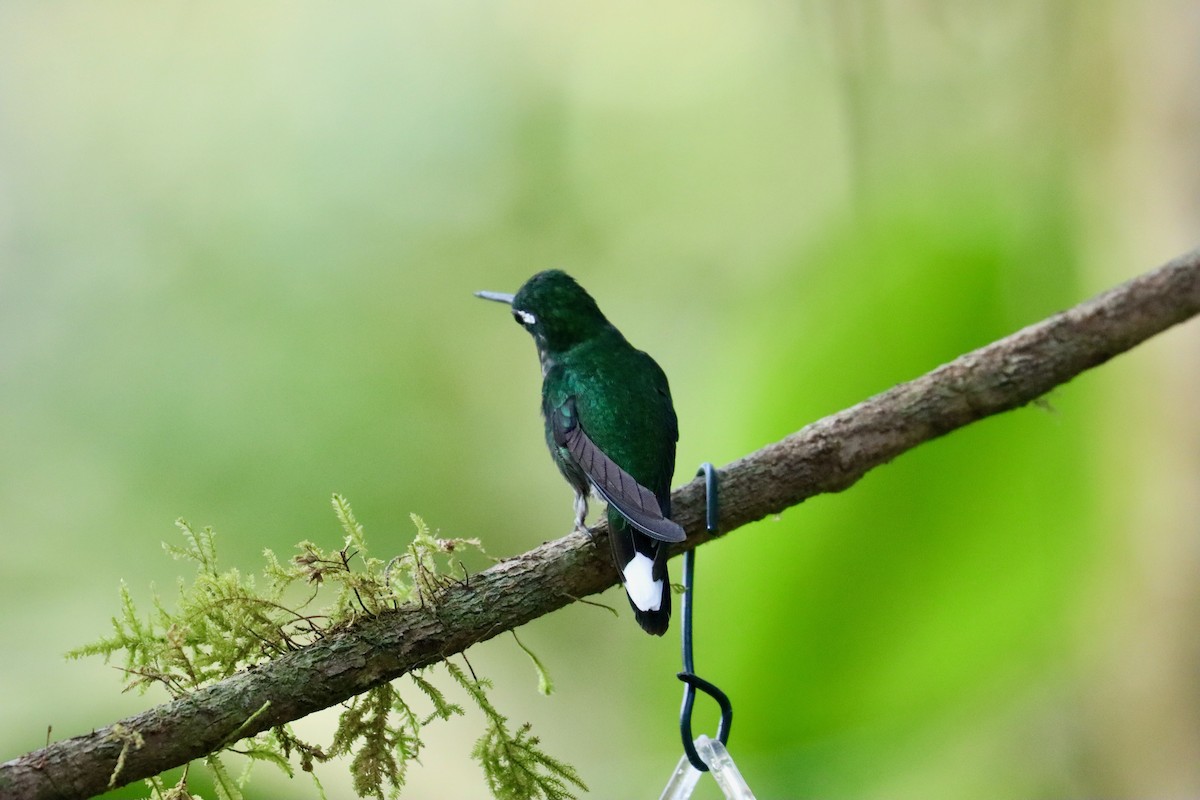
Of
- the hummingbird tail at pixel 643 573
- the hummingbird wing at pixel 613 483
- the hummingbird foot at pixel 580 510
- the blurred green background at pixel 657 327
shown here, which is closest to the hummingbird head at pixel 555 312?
the hummingbird wing at pixel 613 483

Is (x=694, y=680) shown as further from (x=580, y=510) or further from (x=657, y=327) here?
(x=657, y=327)

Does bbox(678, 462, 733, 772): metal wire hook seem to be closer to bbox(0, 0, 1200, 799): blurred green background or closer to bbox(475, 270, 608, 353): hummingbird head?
bbox(475, 270, 608, 353): hummingbird head

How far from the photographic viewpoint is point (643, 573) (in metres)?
1.31

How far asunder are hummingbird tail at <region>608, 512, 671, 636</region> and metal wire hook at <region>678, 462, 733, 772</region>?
52 mm

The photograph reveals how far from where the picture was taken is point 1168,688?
2539 mm

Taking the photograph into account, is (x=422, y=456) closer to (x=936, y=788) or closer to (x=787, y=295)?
(x=787, y=295)

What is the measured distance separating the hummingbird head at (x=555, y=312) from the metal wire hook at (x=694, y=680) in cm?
37

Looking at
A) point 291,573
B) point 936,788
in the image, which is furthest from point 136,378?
point 936,788

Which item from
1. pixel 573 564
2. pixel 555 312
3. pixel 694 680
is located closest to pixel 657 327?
pixel 555 312

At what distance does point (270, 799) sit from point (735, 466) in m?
1.24

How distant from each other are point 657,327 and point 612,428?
1.94m

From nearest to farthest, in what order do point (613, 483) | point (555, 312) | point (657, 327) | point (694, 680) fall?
point (694, 680), point (613, 483), point (555, 312), point (657, 327)

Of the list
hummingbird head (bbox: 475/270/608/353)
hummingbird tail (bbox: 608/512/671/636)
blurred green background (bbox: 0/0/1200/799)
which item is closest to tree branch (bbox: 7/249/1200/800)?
hummingbird tail (bbox: 608/512/671/636)

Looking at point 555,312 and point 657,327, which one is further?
point 657,327
